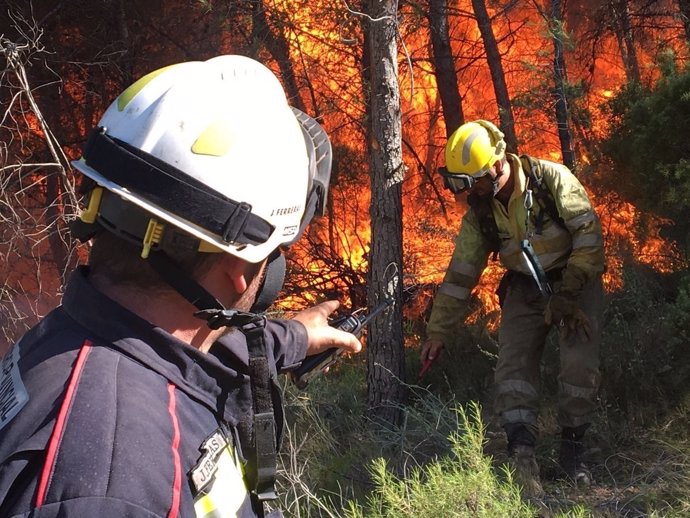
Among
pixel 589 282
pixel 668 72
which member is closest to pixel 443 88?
pixel 668 72

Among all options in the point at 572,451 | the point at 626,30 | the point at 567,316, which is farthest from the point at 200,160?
the point at 626,30

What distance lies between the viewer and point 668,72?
226 inches

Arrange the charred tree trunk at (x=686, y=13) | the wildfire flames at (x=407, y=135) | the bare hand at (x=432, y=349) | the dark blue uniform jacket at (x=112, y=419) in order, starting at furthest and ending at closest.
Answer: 1. the wildfire flames at (x=407, y=135)
2. the charred tree trunk at (x=686, y=13)
3. the bare hand at (x=432, y=349)
4. the dark blue uniform jacket at (x=112, y=419)

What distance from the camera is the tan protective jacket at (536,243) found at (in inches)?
174

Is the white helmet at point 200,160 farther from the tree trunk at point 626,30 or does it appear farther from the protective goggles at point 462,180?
the tree trunk at point 626,30

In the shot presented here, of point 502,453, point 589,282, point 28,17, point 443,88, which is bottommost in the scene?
point 502,453

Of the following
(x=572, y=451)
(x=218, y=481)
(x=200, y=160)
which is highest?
(x=200, y=160)

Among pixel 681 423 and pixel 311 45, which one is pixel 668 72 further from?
pixel 311 45

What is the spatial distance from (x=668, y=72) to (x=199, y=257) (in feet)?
17.8

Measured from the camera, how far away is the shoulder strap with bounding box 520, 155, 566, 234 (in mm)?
4543

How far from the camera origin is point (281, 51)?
27.7ft

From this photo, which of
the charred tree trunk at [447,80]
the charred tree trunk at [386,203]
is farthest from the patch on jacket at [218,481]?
the charred tree trunk at [447,80]

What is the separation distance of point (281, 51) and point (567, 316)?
529 centimetres

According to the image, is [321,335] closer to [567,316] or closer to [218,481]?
[218,481]
